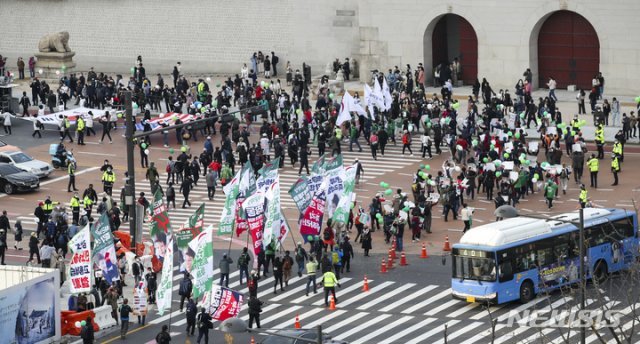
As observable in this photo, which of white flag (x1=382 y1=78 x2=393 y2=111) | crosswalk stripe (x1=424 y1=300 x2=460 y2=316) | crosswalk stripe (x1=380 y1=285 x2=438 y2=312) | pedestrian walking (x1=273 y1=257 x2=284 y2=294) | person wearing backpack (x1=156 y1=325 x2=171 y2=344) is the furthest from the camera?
white flag (x1=382 y1=78 x2=393 y2=111)

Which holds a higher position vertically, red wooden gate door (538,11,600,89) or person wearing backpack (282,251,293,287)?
red wooden gate door (538,11,600,89)

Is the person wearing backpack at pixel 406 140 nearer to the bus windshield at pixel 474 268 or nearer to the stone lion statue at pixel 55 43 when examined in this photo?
the bus windshield at pixel 474 268

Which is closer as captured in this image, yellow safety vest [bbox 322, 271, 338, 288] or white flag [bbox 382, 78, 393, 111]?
yellow safety vest [bbox 322, 271, 338, 288]

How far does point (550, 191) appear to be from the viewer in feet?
221

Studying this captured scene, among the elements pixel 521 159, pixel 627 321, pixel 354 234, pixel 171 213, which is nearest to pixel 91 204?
pixel 171 213

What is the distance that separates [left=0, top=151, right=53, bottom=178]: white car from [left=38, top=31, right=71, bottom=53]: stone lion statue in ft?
73.5

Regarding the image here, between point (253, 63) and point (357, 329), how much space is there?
4506cm

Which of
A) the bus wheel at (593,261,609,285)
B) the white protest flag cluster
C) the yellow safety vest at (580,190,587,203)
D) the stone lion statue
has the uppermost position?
the stone lion statue

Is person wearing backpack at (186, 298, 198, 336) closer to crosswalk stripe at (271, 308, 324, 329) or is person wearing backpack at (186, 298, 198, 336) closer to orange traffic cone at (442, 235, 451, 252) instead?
crosswalk stripe at (271, 308, 324, 329)

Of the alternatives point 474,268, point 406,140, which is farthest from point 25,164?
point 474,268

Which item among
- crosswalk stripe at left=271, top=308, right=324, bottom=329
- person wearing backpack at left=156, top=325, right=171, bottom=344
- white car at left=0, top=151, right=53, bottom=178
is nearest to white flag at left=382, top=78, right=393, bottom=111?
white car at left=0, top=151, right=53, bottom=178

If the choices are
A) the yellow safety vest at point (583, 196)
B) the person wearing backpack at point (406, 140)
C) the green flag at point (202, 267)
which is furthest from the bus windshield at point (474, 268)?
the person wearing backpack at point (406, 140)

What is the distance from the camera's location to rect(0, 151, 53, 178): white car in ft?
253

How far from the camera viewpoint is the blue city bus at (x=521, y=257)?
5578 centimetres
